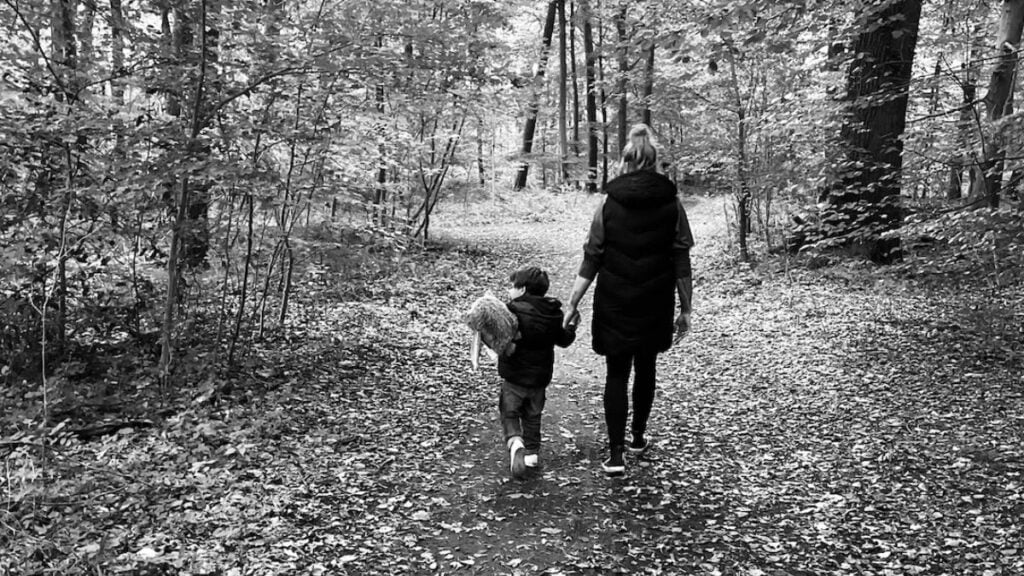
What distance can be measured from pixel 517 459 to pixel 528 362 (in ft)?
2.25

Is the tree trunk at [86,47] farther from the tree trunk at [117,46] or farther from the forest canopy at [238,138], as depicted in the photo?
the tree trunk at [117,46]

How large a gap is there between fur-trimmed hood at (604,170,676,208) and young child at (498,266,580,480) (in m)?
0.88

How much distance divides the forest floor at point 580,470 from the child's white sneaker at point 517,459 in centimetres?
10

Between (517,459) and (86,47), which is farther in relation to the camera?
(86,47)

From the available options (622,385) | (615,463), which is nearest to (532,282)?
(622,385)

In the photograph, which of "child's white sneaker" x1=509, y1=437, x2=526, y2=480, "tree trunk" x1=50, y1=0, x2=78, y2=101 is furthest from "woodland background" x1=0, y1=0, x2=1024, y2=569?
"child's white sneaker" x1=509, y1=437, x2=526, y2=480

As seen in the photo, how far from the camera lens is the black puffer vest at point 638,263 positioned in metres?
4.14

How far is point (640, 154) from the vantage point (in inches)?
165

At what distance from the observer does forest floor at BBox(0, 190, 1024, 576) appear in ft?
11.5

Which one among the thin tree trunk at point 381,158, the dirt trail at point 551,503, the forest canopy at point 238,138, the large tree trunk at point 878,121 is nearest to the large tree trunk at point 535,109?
the thin tree trunk at point 381,158

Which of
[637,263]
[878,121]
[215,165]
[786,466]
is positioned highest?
[878,121]

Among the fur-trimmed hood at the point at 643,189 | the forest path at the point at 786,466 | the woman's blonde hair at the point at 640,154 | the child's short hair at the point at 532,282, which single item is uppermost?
the woman's blonde hair at the point at 640,154

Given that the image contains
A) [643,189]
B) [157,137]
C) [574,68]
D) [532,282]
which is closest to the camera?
[643,189]

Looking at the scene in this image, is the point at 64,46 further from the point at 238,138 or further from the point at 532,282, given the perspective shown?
the point at 532,282
